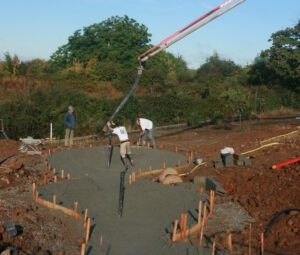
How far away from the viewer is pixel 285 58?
97.9 ft

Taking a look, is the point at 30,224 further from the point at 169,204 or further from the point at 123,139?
the point at 123,139

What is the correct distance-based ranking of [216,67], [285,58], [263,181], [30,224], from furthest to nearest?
[216,67] → [285,58] → [263,181] → [30,224]

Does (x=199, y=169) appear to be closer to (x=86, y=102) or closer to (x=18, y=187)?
(x=18, y=187)

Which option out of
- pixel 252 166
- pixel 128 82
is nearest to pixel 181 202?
pixel 252 166

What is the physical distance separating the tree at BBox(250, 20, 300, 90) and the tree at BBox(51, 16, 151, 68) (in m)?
13.9

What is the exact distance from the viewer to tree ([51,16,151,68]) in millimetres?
40562

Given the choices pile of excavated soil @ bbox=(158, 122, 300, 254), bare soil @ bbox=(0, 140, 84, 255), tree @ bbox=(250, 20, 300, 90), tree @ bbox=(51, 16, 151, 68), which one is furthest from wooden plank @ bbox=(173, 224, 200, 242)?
Answer: tree @ bbox=(51, 16, 151, 68)

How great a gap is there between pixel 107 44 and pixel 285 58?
1902 cm

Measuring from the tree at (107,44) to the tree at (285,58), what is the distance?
13902mm

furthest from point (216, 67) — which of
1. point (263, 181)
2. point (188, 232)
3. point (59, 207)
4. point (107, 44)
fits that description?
point (188, 232)

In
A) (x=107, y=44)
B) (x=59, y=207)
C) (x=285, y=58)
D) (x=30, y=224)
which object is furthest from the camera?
(x=107, y=44)

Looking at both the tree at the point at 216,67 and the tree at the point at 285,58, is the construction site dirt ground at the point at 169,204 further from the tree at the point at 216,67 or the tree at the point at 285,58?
the tree at the point at 216,67

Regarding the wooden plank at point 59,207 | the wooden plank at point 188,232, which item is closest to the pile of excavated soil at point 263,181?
the wooden plank at point 188,232

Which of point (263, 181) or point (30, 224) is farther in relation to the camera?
point (263, 181)
